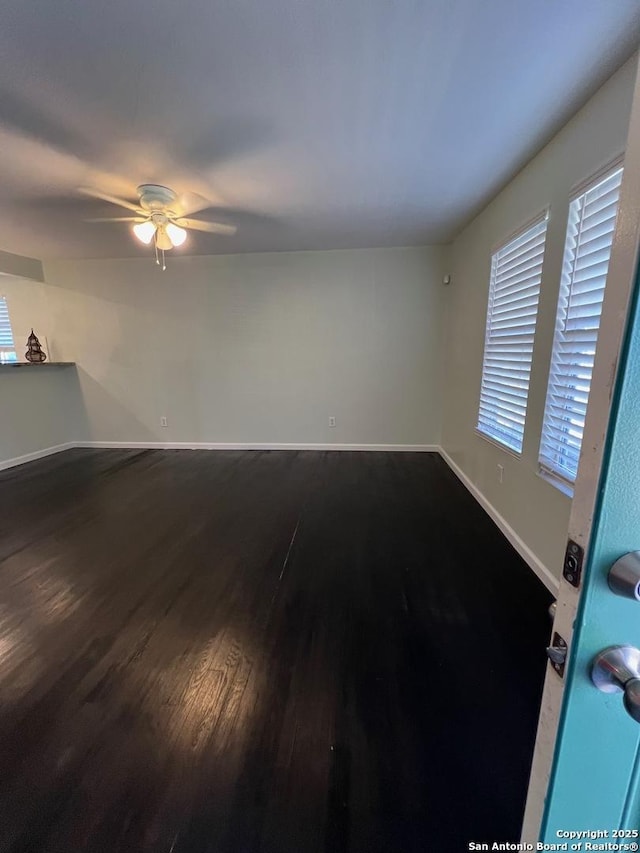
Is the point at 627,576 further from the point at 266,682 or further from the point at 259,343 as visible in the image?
the point at 259,343

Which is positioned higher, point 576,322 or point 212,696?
point 576,322

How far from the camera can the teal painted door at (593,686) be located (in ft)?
1.36

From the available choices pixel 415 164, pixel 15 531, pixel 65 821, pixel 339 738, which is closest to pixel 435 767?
pixel 339 738

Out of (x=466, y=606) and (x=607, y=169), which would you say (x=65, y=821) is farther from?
(x=607, y=169)

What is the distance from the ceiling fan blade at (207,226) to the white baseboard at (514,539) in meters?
3.25

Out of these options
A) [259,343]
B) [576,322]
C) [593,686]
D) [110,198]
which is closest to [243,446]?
[259,343]

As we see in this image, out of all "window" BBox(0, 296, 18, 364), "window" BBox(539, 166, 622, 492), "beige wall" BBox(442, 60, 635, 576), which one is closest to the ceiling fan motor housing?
"beige wall" BBox(442, 60, 635, 576)

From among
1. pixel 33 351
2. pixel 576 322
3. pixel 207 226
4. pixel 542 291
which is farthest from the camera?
pixel 33 351

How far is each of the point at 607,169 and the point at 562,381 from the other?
0.94 metres

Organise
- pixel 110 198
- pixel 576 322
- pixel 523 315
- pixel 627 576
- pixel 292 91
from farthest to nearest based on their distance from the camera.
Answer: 1. pixel 110 198
2. pixel 523 315
3. pixel 576 322
4. pixel 292 91
5. pixel 627 576

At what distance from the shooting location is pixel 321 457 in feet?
14.5

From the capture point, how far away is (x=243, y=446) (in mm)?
4816

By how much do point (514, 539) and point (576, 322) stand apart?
141cm

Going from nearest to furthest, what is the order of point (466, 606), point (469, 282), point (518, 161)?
point (466, 606), point (518, 161), point (469, 282)
